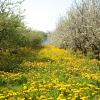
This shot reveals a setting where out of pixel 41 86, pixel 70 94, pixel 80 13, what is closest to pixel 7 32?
pixel 80 13

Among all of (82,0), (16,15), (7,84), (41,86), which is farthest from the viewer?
(82,0)

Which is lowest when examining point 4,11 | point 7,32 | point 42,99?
point 42,99

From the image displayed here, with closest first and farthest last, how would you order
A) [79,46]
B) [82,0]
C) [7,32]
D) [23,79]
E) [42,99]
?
[42,99], [23,79], [7,32], [82,0], [79,46]

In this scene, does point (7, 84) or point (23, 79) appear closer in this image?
point (7, 84)

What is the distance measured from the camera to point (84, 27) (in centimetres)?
2781

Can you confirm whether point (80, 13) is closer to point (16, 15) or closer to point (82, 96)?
point (16, 15)

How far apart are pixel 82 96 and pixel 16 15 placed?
16.6 meters

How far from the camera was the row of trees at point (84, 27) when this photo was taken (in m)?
23.9

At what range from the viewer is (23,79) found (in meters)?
13.1

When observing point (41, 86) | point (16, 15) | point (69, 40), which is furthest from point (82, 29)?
point (41, 86)

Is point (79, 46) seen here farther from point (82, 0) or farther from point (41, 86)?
point (41, 86)

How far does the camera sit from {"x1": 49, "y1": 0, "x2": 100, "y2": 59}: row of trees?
23.9 meters

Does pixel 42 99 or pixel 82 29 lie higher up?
pixel 82 29

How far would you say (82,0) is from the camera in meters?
27.6
